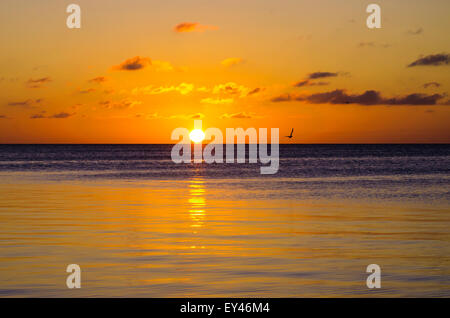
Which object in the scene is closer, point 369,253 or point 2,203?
point 369,253

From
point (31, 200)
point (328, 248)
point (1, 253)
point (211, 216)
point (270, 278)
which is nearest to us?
point (270, 278)

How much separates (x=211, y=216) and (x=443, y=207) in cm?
958

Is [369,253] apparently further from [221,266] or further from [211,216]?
[211,216]

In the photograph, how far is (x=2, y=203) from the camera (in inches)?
943

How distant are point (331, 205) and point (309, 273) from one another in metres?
13.0

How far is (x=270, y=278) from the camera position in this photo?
36.9 feet
